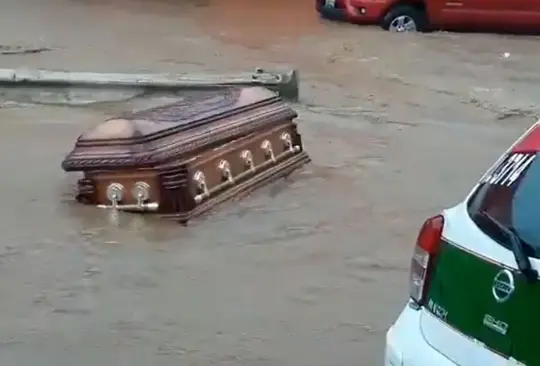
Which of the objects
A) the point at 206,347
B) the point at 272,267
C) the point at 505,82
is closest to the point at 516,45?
the point at 505,82

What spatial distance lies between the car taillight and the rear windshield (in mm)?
129

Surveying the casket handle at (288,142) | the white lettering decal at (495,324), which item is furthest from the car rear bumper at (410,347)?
the casket handle at (288,142)

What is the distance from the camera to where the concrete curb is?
1091cm

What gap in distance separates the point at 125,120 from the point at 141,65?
269 inches

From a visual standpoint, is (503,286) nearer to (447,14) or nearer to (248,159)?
(248,159)

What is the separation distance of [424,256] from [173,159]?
3.44 meters

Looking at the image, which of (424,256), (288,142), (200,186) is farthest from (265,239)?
(424,256)

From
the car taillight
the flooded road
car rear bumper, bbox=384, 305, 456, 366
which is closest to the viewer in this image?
car rear bumper, bbox=384, 305, 456, 366

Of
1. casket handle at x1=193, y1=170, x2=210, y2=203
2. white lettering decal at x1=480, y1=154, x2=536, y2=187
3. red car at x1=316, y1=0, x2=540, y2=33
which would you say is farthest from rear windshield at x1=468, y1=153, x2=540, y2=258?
red car at x1=316, y1=0, x2=540, y2=33

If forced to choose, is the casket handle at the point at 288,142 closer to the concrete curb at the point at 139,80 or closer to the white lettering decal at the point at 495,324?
the concrete curb at the point at 139,80

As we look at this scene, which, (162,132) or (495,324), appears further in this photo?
(162,132)

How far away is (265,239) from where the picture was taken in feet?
22.1

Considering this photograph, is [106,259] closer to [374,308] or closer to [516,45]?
[374,308]

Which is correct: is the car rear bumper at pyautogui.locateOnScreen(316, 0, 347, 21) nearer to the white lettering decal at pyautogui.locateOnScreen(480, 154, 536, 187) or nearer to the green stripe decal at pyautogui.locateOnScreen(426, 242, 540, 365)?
the white lettering decal at pyautogui.locateOnScreen(480, 154, 536, 187)
